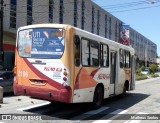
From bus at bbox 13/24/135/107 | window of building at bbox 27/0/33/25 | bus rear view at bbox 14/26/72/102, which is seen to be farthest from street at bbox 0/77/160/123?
window of building at bbox 27/0/33/25

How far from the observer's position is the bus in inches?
415

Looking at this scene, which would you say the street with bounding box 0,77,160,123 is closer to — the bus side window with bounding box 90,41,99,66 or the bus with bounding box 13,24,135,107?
the bus with bounding box 13,24,135,107

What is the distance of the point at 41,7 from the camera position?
4175 centimetres

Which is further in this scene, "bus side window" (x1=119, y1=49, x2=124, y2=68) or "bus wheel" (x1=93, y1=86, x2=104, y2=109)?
"bus side window" (x1=119, y1=49, x2=124, y2=68)

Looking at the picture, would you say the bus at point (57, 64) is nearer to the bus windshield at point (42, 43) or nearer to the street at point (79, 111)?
the bus windshield at point (42, 43)

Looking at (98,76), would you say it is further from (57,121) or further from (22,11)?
(22,11)

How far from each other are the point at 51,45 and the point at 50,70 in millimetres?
807

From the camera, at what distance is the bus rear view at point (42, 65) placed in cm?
1050

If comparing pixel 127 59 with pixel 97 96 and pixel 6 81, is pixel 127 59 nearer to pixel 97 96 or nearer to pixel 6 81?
pixel 97 96

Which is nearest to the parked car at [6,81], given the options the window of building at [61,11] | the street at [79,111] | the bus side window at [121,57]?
the street at [79,111]

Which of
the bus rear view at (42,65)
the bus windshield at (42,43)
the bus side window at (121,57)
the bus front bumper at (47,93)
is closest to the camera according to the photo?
the bus front bumper at (47,93)

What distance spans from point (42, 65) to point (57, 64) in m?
0.57

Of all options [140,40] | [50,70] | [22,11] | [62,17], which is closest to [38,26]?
[50,70]

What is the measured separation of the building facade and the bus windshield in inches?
945
